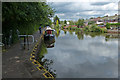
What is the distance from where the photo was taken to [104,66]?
851 cm

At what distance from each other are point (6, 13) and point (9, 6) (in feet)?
0.78

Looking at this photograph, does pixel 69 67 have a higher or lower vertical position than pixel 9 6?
lower

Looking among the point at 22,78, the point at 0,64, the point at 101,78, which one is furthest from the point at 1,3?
the point at 101,78

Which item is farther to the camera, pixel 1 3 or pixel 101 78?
pixel 101 78

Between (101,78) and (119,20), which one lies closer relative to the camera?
(101,78)

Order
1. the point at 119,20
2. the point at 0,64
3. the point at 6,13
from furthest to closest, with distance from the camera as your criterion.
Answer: the point at 119,20 < the point at 0,64 < the point at 6,13

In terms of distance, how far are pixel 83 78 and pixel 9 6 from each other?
543cm

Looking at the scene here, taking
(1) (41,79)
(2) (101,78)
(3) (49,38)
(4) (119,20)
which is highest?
(4) (119,20)

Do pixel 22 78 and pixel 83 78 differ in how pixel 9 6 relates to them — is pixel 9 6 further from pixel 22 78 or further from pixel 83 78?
pixel 83 78

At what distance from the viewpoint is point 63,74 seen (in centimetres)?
700

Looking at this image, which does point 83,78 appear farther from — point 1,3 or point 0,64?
point 1,3

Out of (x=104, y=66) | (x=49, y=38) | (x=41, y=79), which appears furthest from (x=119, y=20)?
(x=41, y=79)

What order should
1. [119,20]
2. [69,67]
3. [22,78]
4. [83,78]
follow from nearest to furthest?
1. [22,78]
2. [83,78]
3. [69,67]
4. [119,20]

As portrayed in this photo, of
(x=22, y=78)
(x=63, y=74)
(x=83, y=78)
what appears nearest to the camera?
(x=22, y=78)
